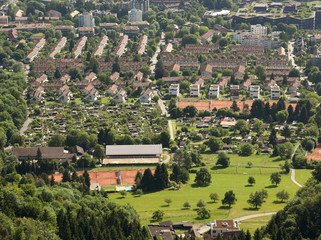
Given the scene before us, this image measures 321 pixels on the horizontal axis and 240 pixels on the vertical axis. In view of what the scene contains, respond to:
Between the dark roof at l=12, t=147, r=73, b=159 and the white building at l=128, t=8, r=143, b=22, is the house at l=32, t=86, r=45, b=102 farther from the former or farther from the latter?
the white building at l=128, t=8, r=143, b=22

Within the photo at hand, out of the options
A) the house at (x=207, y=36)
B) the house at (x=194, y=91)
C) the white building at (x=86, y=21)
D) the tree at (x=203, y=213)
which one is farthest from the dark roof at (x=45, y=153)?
the white building at (x=86, y=21)

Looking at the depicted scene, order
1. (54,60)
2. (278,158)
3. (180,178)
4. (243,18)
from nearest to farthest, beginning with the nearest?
(180,178) < (278,158) < (54,60) < (243,18)

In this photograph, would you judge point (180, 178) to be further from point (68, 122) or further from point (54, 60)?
point (54, 60)

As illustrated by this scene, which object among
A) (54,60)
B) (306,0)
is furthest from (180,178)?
(306,0)

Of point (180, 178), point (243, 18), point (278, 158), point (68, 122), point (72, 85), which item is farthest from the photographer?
point (243, 18)

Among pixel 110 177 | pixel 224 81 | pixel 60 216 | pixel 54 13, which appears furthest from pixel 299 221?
pixel 54 13

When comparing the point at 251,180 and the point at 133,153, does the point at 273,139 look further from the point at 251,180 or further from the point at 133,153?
the point at 133,153

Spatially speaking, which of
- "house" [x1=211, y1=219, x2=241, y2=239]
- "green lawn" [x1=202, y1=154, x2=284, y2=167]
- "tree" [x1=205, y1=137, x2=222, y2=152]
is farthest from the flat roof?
"house" [x1=211, y1=219, x2=241, y2=239]

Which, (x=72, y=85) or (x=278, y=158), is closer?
(x=278, y=158)
